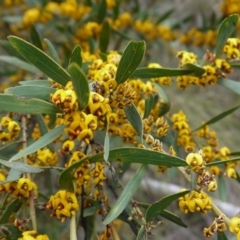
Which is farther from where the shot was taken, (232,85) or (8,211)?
(232,85)

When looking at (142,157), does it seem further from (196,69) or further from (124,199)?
(196,69)

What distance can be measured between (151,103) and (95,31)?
18.5 inches

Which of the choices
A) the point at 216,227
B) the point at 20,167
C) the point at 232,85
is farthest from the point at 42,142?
the point at 232,85

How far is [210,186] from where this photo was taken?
648mm

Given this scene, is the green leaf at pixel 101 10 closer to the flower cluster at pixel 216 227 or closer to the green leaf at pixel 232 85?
the green leaf at pixel 232 85

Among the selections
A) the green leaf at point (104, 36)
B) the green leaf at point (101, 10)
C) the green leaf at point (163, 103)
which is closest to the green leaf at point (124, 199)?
the green leaf at point (163, 103)

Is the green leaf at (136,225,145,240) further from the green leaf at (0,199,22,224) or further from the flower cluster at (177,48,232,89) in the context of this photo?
the flower cluster at (177,48,232,89)

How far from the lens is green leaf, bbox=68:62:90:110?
1.83 feet

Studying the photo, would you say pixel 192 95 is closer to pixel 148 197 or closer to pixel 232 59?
pixel 148 197

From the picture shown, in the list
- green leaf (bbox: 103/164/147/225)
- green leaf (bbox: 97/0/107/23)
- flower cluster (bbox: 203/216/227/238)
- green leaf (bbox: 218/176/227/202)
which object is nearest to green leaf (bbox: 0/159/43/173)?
green leaf (bbox: 103/164/147/225)

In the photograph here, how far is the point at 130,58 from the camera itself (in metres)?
0.65

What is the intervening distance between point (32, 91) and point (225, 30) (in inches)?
13.0

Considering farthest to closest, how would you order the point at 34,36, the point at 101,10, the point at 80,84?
the point at 101,10 → the point at 34,36 → the point at 80,84

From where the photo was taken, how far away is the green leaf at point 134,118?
0.72 m
